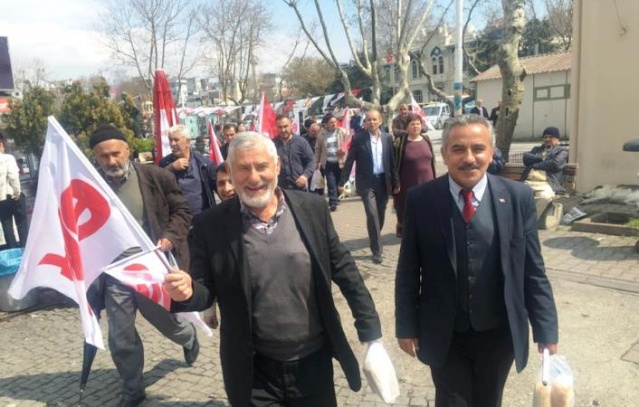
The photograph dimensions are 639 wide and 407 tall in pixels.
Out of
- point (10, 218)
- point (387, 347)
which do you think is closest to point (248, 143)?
point (387, 347)

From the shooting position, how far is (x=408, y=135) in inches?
284

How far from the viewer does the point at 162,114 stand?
770cm

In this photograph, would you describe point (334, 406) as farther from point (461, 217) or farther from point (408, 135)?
point (408, 135)

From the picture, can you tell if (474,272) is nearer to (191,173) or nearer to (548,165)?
(191,173)

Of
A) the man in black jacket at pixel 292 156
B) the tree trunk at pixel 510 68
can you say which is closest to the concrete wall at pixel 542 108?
the tree trunk at pixel 510 68

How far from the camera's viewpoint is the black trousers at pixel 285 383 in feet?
8.29

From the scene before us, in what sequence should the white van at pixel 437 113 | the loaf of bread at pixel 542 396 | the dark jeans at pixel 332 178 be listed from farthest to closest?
the white van at pixel 437 113 → the dark jeans at pixel 332 178 → the loaf of bread at pixel 542 396

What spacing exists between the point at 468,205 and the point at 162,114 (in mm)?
6044

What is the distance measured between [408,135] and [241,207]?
498cm

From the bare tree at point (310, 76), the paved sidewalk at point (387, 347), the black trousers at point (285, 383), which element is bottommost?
the paved sidewalk at point (387, 347)

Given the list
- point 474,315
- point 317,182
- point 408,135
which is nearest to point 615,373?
point 474,315

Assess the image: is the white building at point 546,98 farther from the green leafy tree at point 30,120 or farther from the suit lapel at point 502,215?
the suit lapel at point 502,215

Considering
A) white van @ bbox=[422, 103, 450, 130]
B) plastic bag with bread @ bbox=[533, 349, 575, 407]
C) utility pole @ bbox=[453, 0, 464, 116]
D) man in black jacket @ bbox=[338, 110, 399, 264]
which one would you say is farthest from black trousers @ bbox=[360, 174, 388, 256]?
white van @ bbox=[422, 103, 450, 130]

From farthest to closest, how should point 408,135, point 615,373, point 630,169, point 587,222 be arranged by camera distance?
point 630,169 → point 587,222 → point 408,135 → point 615,373
